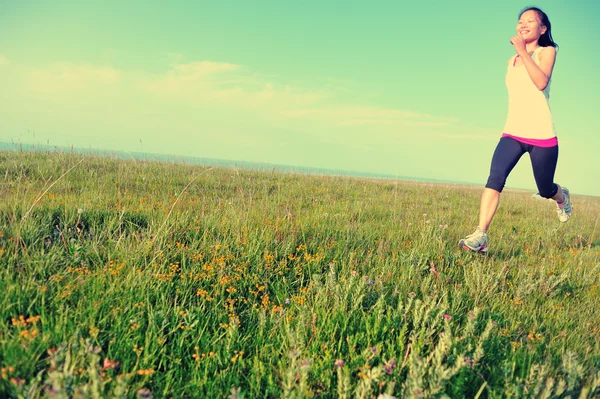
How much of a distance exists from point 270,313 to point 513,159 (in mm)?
4141

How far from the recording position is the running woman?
15.9ft

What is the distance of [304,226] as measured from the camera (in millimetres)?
4781

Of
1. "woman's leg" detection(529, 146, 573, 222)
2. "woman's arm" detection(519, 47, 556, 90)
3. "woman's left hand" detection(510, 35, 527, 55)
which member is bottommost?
"woman's leg" detection(529, 146, 573, 222)

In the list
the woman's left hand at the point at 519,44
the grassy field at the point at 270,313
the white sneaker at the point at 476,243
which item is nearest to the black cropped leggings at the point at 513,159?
the white sneaker at the point at 476,243

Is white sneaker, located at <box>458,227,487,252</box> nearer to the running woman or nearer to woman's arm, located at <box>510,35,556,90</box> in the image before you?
the running woman

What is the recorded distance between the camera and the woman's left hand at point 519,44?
185 inches

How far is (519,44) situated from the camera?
4.75 meters

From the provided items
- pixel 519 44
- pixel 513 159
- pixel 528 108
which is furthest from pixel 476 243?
pixel 519 44

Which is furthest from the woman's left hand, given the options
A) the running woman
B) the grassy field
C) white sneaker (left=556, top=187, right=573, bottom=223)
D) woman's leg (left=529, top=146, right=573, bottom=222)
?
white sneaker (left=556, top=187, right=573, bottom=223)

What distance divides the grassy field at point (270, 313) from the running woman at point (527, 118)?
2.90 feet

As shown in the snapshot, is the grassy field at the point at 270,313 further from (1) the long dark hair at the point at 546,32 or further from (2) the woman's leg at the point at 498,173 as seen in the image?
(1) the long dark hair at the point at 546,32

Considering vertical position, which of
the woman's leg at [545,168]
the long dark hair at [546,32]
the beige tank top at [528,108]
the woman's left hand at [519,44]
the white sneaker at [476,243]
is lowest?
the white sneaker at [476,243]

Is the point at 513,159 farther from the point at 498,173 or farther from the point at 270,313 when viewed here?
the point at 270,313

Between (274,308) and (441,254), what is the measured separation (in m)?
2.45
